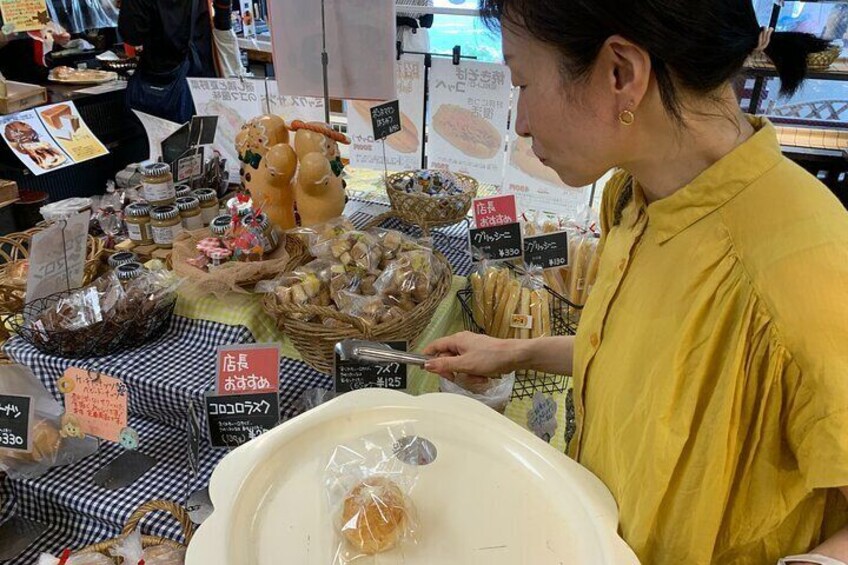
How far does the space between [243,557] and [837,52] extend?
3.74 metres

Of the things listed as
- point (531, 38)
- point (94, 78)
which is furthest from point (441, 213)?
→ point (94, 78)

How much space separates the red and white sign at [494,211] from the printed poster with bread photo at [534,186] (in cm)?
66

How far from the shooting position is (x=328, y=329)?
4.44 ft

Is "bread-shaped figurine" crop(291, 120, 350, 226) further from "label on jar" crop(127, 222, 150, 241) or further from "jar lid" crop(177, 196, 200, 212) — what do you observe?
"label on jar" crop(127, 222, 150, 241)

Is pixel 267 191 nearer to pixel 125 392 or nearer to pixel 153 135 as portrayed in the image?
pixel 125 392

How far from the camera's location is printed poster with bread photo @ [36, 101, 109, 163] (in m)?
2.79

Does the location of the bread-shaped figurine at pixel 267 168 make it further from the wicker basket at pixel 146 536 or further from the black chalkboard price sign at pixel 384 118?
the wicker basket at pixel 146 536

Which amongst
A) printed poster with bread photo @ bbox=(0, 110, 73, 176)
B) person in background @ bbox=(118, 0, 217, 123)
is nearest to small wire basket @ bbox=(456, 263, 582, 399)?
printed poster with bread photo @ bbox=(0, 110, 73, 176)


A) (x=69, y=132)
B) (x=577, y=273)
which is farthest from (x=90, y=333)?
(x=69, y=132)

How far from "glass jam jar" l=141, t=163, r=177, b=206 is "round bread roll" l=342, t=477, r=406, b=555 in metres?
1.37

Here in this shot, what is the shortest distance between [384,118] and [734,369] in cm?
163

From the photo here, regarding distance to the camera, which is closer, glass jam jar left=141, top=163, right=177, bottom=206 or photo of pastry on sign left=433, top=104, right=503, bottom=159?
glass jam jar left=141, top=163, right=177, bottom=206

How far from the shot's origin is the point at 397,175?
7.45 ft

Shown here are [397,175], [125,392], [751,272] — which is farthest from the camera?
[397,175]
